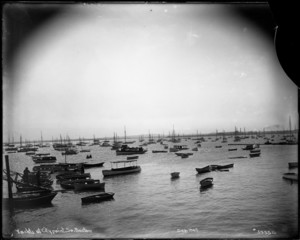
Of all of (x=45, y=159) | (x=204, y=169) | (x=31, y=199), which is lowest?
(x=204, y=169)

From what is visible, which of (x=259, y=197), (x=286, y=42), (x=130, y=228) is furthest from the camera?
(x=259, y=197)

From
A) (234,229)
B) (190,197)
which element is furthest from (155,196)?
(234,229)

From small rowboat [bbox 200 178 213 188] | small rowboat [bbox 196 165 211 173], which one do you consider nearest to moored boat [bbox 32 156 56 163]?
small rowboat [bbox 196 165 211 173]

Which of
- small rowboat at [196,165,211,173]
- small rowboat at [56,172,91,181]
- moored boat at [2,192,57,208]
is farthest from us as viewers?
small rowboat at [196,165,211,173]

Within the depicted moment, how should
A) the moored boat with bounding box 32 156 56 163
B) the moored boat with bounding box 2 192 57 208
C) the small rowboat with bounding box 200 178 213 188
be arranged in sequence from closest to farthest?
the moored boat with bounding box 2 192 57 208 < the small rowboat with bounding box 200 178 213 188 < the moored boat with bounding box 32 156 56 163

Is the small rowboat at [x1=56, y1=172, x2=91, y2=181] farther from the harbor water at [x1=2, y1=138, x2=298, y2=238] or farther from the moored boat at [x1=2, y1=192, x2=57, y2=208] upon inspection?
the moored boat at [x1=2, y1=192, x2=57, y2=208]

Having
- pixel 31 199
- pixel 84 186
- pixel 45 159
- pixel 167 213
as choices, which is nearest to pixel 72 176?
pixel 84 186

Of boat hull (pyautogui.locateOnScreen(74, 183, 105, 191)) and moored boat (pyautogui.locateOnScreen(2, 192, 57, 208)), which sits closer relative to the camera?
moored boat (pyautogui.locateOnScreen(2, 192, 57, 208))

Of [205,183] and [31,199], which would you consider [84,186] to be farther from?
[205,183]

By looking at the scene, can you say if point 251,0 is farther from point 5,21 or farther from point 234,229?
point 234,229

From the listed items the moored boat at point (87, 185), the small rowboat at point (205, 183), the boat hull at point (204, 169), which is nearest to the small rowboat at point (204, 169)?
the boat hull at point (204, 169)

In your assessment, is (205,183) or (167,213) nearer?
(167,213)
